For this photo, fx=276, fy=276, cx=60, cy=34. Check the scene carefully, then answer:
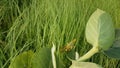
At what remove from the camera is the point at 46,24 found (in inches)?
57.4

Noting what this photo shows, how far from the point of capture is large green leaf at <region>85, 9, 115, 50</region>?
0.42 metres

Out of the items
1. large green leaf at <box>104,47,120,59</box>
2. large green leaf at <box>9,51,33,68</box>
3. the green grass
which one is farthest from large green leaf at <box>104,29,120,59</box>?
the green grass

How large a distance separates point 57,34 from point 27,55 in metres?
0.81

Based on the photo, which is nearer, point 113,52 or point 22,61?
point 113,52

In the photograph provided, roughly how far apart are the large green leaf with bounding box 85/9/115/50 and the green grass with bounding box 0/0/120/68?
2.55ft

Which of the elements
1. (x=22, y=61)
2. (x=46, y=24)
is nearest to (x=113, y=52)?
(x=22, y=61)

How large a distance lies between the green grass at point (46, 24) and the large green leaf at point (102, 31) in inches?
30.5

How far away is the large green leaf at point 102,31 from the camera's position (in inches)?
16.4

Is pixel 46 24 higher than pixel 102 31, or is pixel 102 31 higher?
pixel 102 31

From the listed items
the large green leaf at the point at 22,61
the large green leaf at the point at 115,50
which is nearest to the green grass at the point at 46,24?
the large green leaf at the point at 22,61

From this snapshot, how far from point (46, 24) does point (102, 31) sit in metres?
1.05

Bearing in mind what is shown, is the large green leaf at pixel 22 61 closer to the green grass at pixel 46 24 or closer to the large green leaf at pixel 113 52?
the large green leaf at pixel 113 52

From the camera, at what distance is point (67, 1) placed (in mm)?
1718

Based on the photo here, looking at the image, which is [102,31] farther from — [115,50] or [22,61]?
[22,61]
